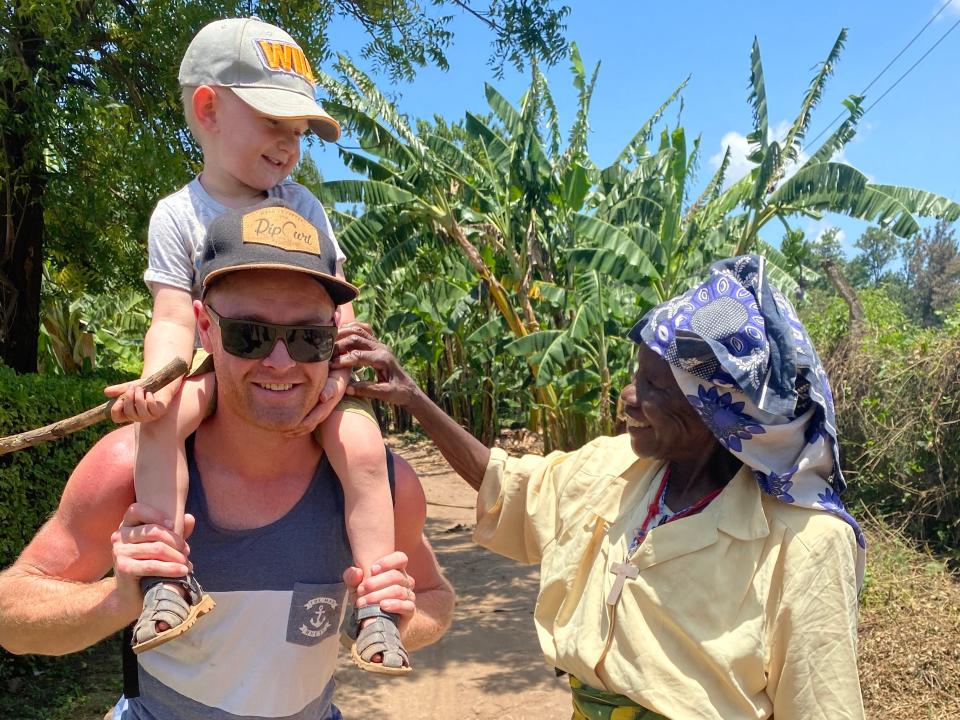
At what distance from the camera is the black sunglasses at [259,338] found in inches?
71.1

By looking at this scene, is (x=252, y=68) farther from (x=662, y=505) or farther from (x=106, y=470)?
(x=662, y=505)

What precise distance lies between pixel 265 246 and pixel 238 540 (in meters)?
0.68

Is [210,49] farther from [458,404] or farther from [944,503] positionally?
[458,404]

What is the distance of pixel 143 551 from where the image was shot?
1694 millimetres

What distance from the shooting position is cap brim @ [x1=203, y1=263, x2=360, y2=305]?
1.76 metres

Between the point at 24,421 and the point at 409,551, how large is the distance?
351 centimetres

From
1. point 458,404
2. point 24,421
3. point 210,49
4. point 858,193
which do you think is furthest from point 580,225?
point 458,404

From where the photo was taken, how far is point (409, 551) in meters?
2.21

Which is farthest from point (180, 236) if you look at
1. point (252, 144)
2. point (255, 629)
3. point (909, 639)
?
point (909, 639)

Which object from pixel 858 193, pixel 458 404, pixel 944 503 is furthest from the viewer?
pixel 458 404

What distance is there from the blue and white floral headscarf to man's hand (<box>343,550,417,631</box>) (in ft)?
2.76

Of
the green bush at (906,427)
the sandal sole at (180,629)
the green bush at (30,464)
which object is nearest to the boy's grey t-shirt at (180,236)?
the sandal sole at (180,629)

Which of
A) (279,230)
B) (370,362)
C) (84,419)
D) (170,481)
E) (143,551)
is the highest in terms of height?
(279,230)

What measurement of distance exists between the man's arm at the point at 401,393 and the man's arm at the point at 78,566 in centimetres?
55
